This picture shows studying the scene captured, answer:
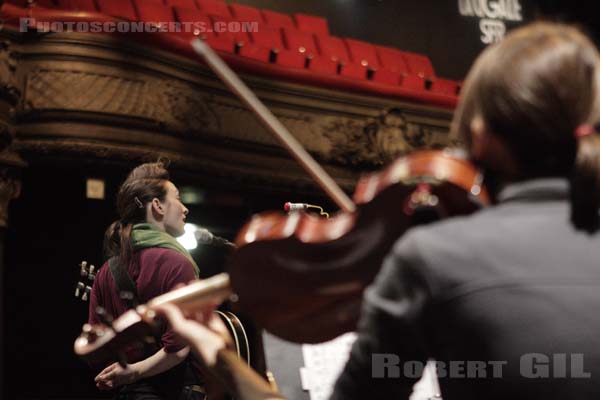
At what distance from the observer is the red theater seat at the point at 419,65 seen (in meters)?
7.96

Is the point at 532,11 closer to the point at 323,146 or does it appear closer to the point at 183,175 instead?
the point at 323,146

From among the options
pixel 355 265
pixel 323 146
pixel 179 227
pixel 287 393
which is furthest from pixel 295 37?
pixel 355 265

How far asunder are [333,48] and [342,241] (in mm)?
6463

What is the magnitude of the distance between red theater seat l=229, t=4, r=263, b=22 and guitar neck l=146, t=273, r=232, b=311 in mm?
5869

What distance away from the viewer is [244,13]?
23.2 ft

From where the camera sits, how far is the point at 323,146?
6.61 meters

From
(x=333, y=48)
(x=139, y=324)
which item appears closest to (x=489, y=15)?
(x=333, y=48)

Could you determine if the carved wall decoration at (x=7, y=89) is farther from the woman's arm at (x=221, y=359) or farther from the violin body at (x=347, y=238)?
the violin body at (x=347, y=238)

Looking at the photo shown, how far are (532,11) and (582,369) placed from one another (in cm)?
893

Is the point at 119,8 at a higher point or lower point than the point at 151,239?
higher

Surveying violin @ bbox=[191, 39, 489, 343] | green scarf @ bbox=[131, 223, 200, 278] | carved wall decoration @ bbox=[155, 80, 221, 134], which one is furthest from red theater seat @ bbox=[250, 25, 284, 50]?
violin @ bbox=[191, 39, 489, 343]

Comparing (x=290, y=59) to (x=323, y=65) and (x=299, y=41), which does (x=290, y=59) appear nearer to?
(x=323, y=65)

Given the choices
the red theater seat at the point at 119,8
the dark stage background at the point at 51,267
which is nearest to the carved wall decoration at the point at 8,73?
the dark stage background at the point at 51,267

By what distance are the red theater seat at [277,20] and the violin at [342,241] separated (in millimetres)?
6368
